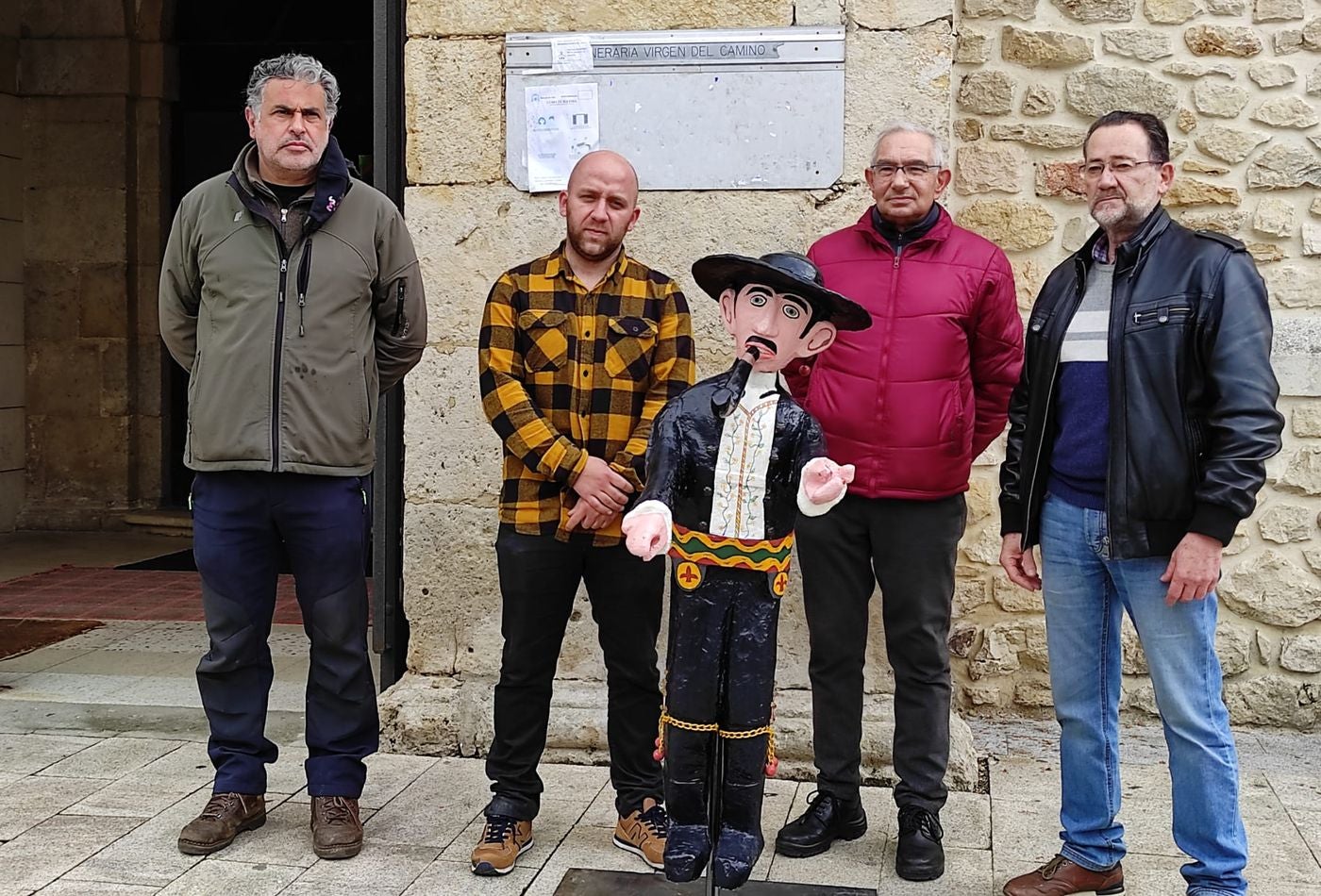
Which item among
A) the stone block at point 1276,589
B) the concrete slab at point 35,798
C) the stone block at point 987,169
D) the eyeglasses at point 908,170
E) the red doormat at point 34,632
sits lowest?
the concrete slab at point 35,798

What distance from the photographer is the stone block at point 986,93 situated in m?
5.11

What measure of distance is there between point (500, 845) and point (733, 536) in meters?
1.19

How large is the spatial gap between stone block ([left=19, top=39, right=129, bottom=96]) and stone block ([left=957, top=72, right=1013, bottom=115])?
6.20 meters

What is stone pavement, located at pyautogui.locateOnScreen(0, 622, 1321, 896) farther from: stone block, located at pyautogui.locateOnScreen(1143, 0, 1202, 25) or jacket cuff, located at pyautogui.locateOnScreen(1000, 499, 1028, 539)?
stone block, located at pyautogui.locateOnScreen(1143, 0, 1202, 25)

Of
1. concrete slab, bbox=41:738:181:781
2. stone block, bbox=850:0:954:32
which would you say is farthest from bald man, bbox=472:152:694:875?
concrete slab, bbox=41:738:181:781

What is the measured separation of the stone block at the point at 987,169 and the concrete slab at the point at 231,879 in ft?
10.6

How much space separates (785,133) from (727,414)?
168cm

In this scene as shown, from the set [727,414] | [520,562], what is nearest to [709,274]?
[727,414]

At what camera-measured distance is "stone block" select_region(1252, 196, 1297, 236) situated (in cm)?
498

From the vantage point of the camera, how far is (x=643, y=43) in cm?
459

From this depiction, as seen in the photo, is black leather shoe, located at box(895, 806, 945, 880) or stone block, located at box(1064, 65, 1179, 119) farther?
stone block, located at box(1064, 65, 1179, 119)

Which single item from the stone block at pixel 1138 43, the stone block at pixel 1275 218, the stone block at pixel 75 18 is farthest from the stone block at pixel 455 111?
the stone block at pixel 75 18

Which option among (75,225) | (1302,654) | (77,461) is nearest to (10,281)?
(75,225)

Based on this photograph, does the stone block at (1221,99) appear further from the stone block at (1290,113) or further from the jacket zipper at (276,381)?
the jacket zipper at (276,381)
